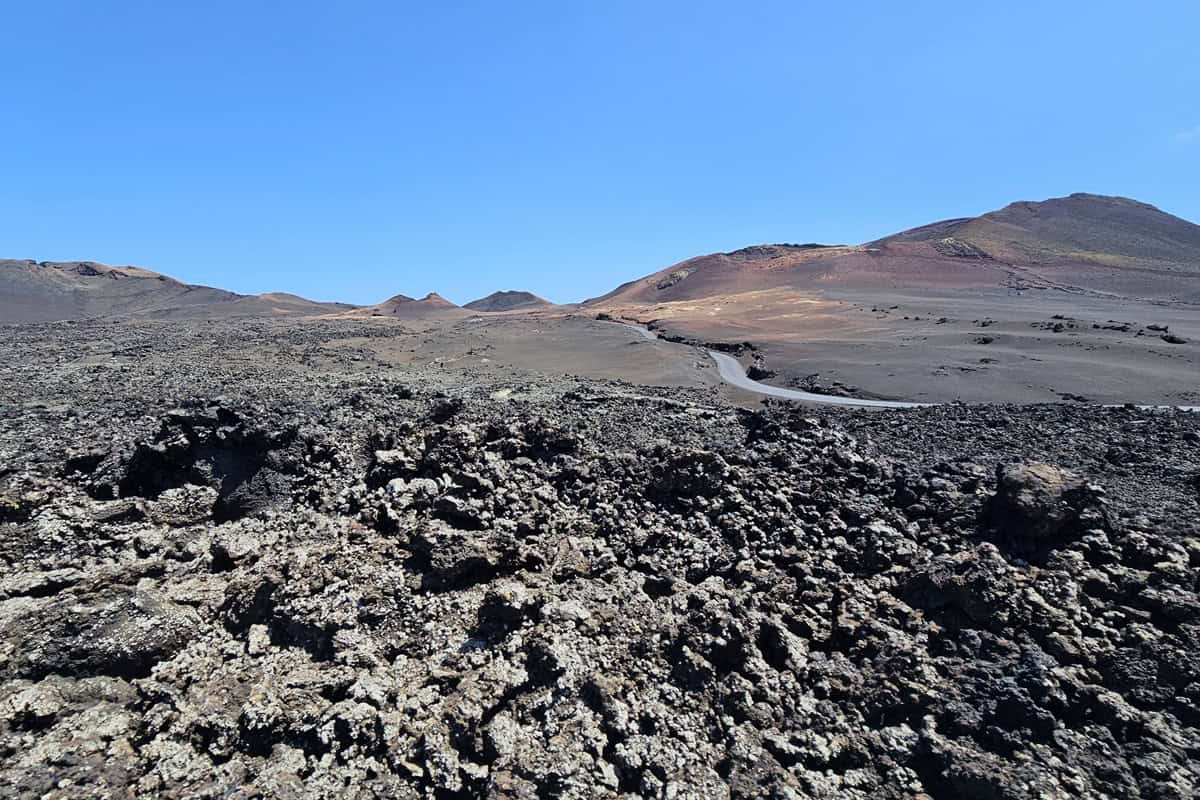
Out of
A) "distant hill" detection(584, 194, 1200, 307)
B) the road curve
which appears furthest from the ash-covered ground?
"distant hill" detection(584, 194, 1200, 307)

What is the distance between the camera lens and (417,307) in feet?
301

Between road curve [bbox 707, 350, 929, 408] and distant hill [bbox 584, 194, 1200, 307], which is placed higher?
distant hill [bbox 584, 194, 1200, 307]

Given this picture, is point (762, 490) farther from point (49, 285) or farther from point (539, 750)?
point (49, 285)

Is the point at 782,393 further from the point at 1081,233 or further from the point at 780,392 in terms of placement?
the point at 1081,233

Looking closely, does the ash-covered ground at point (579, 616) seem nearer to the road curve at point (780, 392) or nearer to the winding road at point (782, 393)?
the winding road at point (782, 393)

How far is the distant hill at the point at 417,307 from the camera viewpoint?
86.3 meters

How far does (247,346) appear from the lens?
36469 mm

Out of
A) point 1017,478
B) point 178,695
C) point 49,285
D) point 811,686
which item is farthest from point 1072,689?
point 49,285

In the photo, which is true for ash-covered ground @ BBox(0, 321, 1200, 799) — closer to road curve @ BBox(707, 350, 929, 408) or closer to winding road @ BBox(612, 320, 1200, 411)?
winding road @ BBox(612, 320, 1200, 411)

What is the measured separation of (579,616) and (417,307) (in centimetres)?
9032

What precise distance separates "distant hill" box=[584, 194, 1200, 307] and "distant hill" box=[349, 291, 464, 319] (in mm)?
25673

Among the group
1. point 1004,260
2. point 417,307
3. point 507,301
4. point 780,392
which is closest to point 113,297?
point 417,307

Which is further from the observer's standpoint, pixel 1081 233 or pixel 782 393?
pixel 1081 233

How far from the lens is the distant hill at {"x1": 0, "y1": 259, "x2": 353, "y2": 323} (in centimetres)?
6770
